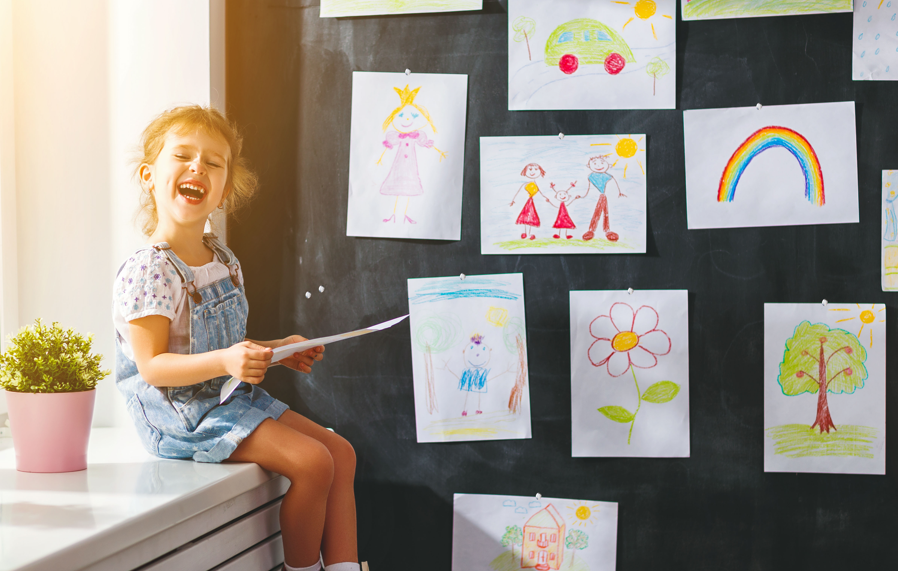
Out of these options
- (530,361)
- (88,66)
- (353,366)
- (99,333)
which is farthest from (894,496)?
(88,66)

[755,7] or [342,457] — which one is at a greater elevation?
[755,7]

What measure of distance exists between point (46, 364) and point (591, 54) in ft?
3.71

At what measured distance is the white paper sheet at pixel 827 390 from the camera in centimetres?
125

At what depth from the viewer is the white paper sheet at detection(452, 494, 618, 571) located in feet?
4.26

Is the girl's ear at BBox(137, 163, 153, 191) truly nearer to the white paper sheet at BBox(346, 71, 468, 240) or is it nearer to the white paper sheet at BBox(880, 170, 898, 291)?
the white paper sheet at BBox(346, 71, 468, 240)

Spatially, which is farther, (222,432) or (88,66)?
(88,66)

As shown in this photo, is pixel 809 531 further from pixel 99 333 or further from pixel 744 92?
pixel 99 333

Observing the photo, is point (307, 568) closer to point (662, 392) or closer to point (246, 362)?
point (246, 362)

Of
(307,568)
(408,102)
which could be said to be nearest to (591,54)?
(408,102)

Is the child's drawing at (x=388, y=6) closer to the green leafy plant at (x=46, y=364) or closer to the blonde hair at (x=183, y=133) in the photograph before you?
the blonde hair at (x=183, y=133)

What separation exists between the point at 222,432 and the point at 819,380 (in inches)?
44.9

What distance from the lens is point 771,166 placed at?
4.13 feet

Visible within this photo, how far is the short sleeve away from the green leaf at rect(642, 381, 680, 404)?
0.91 metres

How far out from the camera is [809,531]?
126 centimetres
